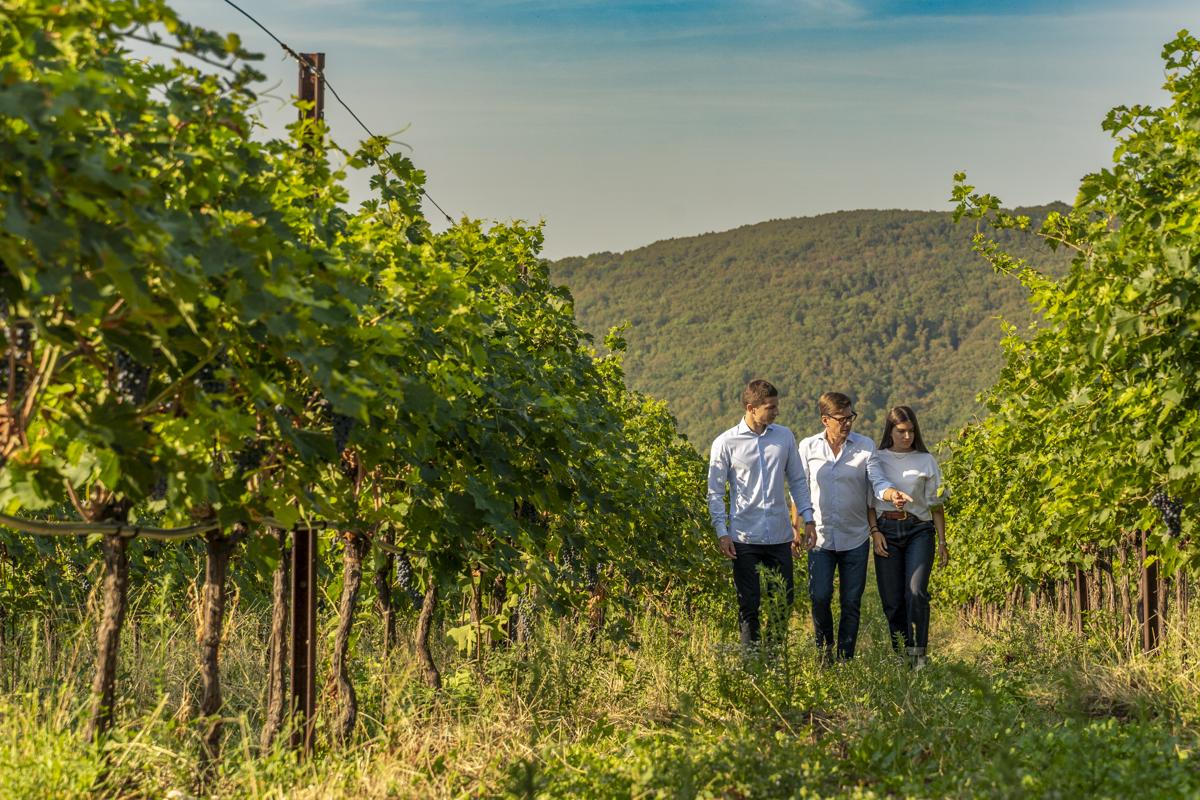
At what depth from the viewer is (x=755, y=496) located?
280 inches

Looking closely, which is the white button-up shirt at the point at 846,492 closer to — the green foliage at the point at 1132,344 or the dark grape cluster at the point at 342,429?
the green foliage at the point at 1132,344

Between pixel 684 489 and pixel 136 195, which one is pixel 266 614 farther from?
pixel 136 195

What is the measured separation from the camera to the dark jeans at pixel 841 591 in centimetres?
721

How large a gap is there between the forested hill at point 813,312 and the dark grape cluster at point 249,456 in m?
72.5

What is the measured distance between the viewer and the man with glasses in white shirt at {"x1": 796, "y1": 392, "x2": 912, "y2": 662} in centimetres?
725

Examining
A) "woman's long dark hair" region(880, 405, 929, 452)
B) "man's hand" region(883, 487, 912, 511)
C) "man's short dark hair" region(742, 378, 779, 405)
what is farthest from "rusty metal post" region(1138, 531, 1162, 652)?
"man's short dark hair" region(742, 378, 779, 405)

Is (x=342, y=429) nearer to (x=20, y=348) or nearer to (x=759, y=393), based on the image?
(x=20, y=348)

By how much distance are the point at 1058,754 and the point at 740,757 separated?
1032 millimetres

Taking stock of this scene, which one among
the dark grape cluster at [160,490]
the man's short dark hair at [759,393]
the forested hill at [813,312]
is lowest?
the dark grape cluster at [160,490]

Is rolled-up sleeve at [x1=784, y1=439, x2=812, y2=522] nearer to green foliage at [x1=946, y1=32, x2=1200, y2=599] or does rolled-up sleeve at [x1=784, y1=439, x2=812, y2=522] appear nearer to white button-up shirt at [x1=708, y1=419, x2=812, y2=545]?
white button-up shirt at [x1=708, y1=419, x2=812, y2=545]

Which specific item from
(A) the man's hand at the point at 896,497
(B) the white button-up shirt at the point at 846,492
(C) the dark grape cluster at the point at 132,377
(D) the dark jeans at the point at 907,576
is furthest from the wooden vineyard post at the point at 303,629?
(D) the dark jeans at the point at 907,576

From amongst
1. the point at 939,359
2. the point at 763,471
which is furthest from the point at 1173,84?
the point at 939,359

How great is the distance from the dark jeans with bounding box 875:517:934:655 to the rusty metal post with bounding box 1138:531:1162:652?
5.02 feet

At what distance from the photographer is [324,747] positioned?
15.9 feet
